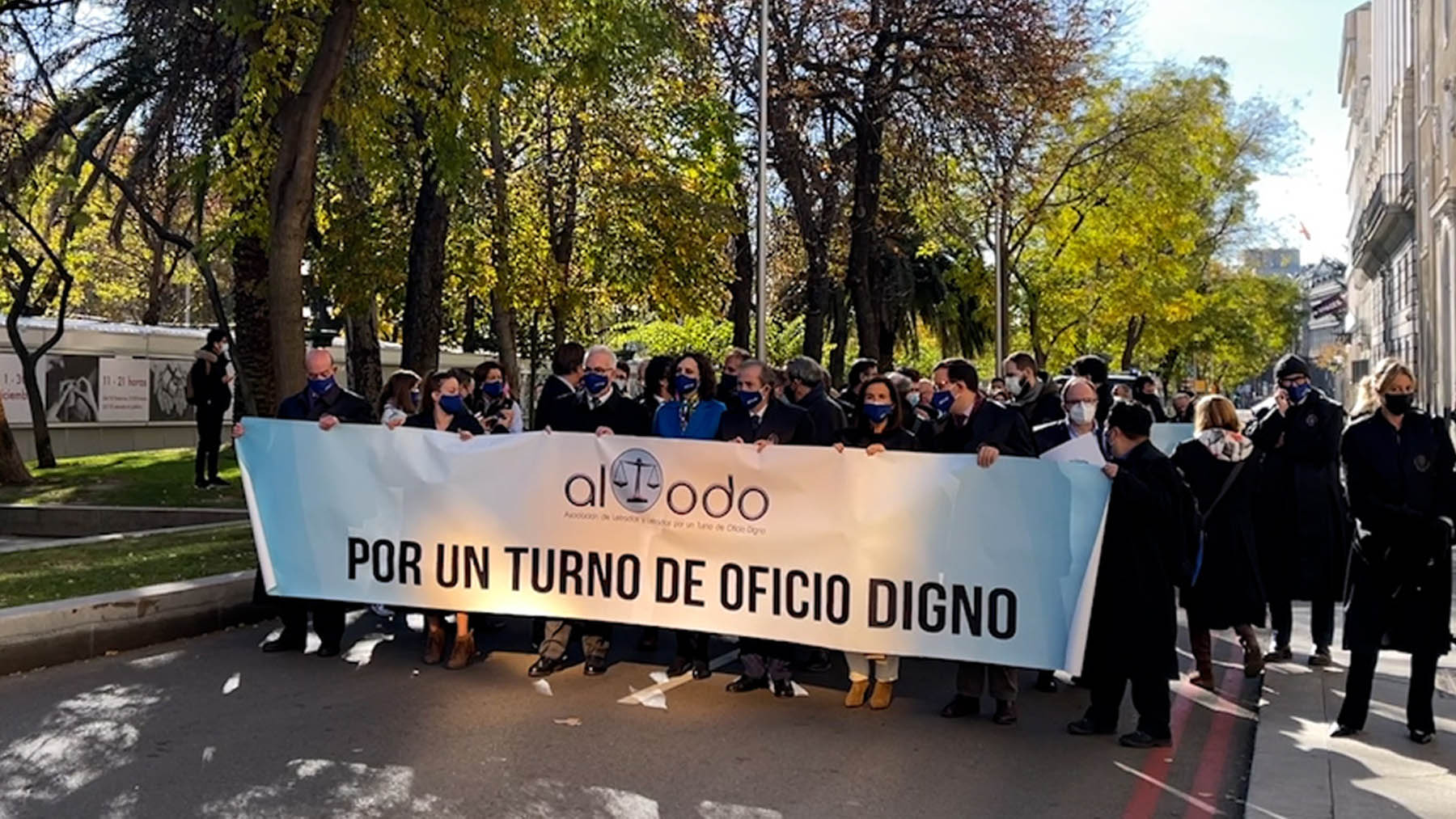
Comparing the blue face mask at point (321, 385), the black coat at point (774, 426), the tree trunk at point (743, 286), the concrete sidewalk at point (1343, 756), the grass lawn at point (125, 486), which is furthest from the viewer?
the tree trunk at point (743, 286)

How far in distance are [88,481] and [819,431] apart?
13197 mm

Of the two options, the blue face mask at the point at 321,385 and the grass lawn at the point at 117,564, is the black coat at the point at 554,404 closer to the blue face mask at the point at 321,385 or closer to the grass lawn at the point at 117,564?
the blue face mask at the point at 321,385

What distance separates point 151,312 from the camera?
32750mm

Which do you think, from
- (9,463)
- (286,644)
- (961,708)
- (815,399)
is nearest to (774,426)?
(815,399)

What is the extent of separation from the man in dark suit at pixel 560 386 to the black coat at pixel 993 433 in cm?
239

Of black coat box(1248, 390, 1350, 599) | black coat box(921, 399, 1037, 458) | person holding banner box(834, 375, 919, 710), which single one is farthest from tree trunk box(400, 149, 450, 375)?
black coat box(1248, 390, 1350, 599)

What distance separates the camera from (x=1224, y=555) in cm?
812

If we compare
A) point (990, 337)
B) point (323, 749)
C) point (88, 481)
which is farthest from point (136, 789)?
point (990, 337)

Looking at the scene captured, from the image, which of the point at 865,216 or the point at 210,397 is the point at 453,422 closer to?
the point at 210,397

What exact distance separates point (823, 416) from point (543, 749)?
2918 mm

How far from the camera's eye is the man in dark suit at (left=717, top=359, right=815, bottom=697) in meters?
8.05

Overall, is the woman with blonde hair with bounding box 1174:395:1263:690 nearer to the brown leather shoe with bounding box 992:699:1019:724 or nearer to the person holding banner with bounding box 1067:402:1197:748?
the person holding banner with bounding box 1067:402:1197:748

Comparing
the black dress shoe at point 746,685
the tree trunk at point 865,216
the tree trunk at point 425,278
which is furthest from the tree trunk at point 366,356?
the black dress shoe at point 746,685

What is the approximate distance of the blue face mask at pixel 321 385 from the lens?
9.05 metres
